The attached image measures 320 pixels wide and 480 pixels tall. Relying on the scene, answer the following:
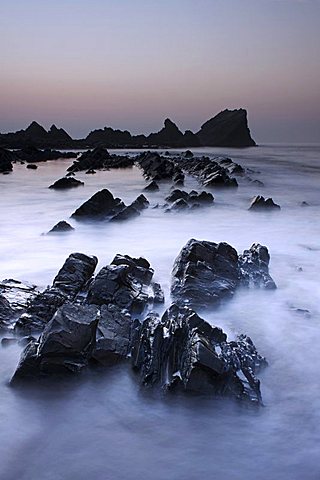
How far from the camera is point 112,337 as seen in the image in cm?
408

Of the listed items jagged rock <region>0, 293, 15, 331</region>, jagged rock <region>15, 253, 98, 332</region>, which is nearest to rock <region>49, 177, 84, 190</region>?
jagged rock <region>15, 253, 98, 332</region>

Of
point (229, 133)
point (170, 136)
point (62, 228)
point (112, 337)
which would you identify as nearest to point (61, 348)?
point (112, 337)

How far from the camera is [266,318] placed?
5.19m

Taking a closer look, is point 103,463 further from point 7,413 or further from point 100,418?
point 7,413

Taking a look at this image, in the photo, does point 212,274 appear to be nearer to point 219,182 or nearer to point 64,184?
point 219,182

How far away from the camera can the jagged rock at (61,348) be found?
3.78m

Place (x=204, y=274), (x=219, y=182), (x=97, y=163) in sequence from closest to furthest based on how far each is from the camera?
(x=204, y=274), (x=219, y=182), (x=97, y=163)

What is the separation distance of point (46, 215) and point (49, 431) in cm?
1079

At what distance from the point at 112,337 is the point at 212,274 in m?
2.08

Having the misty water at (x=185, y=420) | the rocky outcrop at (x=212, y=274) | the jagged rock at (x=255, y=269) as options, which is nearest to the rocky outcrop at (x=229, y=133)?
the jagged rock at (x=255, y=269)

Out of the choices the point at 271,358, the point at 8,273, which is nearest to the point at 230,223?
the point at 8,273

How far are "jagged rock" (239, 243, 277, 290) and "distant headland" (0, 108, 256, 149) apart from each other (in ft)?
291

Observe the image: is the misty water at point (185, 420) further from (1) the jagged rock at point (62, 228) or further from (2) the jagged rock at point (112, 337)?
(1) the jagged rock at point (62, 228)

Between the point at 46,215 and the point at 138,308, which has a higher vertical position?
the point at 138,308
